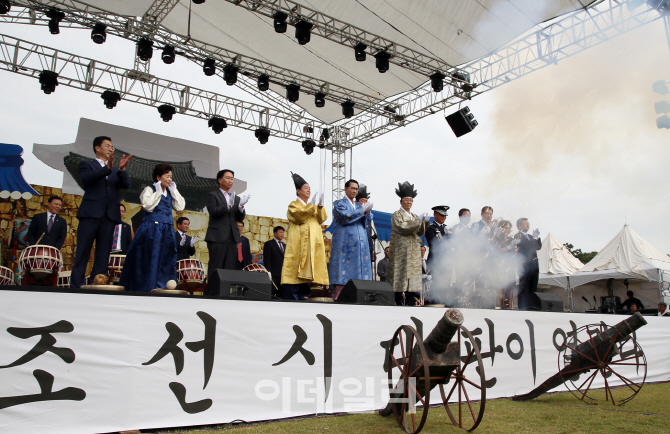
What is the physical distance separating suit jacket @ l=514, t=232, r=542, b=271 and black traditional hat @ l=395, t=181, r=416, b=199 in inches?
75.7

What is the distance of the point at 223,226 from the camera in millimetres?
5219

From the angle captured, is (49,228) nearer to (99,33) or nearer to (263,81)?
(99,33)

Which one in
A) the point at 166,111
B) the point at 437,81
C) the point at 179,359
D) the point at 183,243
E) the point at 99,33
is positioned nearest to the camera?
the point at 179,359

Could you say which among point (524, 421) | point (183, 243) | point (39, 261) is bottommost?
point (524, 421)

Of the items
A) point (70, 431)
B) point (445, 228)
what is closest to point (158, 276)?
point (70, 431)

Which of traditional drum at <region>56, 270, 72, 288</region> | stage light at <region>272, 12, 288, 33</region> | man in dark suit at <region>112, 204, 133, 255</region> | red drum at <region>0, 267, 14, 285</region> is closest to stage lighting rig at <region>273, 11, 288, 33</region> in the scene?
stage light at <region>272, 12, 288, 33</region>

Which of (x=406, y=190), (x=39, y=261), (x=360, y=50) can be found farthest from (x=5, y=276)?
(x=360, y=50)

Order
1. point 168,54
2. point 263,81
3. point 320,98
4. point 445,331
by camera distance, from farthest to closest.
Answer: point 320,98 < point 263,81 < point 168,54 < point 445,331

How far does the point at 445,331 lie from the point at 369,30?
801cm

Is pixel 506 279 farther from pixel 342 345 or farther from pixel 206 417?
pixel 206 417

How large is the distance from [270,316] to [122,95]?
8860 mm

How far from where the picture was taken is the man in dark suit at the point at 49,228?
6.27m

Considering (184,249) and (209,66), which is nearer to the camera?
(184,249)

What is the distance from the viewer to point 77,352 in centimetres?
298
